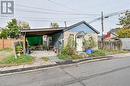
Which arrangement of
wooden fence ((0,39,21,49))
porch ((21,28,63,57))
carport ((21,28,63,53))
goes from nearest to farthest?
wooden fence ((0,39,21,49))
carport ((21,28,63,53))
porch ((21,28,63,57))

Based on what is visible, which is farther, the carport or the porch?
the porch

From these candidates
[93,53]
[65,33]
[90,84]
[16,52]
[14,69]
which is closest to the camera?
[90,84]

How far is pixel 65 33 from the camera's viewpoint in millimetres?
28922

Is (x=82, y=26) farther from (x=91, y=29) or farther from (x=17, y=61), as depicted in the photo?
(x=17, y=61)

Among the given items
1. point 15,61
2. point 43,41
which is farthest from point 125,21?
point 15,61

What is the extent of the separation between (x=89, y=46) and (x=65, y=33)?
4.02 m

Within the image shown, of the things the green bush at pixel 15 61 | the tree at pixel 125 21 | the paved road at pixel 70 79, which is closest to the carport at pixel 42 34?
the green bush at pixel 15 61

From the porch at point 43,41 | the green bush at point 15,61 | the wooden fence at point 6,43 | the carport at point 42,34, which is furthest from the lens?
the porch at point 43,41

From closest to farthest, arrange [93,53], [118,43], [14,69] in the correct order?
[14,69] < [93,53] < [118,43]

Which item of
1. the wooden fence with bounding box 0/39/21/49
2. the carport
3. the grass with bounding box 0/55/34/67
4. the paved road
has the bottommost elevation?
the paved road

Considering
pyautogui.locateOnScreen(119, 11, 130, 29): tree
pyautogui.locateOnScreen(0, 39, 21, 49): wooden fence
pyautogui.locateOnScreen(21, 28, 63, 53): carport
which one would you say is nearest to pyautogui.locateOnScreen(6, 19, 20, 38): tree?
pyautogui.locateOnScreen(21, 28, 63, 53): carport

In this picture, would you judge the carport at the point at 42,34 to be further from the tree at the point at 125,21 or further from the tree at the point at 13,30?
the tree at the point at 125,21

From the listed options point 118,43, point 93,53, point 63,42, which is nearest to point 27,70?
point 93,53

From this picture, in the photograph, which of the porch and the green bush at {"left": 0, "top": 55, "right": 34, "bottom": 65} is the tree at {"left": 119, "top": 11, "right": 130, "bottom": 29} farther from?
the green bush at {"left": 0, "top": 55, "right": 34, "bottom": 65}
